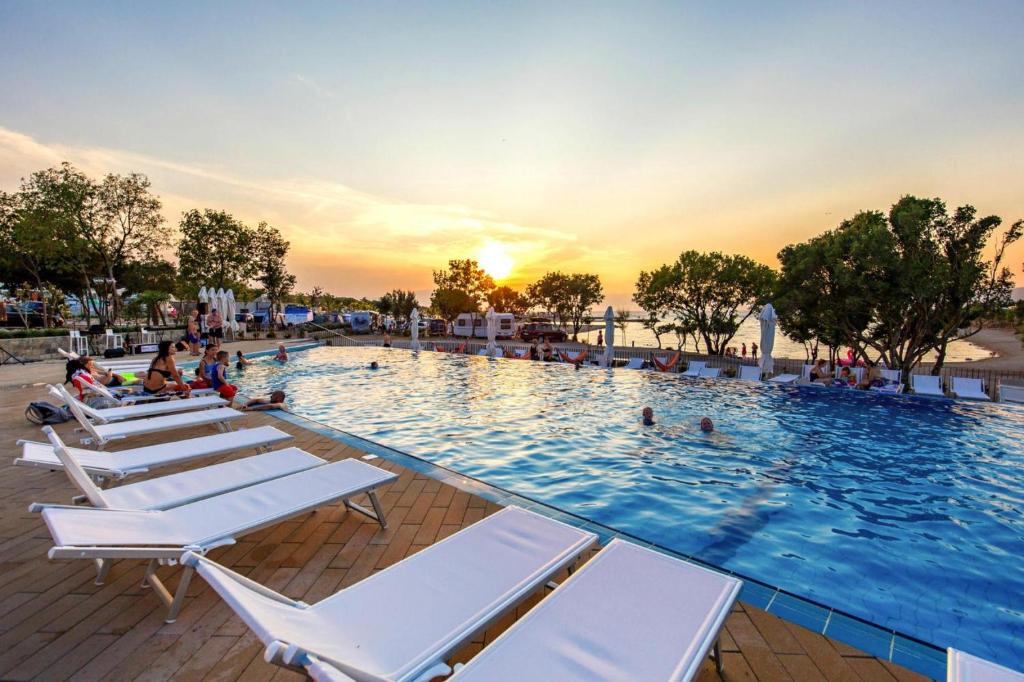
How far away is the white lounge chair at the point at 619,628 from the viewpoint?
1.71m

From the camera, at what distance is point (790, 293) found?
19766 mm

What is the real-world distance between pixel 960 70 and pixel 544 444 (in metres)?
13.7

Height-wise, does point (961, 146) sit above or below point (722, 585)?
above

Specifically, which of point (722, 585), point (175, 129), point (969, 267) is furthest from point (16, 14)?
point (969, 267)

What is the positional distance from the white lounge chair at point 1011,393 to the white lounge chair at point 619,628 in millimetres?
14262

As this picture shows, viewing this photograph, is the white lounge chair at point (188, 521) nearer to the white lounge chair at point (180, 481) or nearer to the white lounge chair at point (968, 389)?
the white lounge chair at point (180, 481)

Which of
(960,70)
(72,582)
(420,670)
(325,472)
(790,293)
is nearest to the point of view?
(420,670)

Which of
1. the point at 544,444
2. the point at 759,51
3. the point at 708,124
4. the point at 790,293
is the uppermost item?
the point at 759,51

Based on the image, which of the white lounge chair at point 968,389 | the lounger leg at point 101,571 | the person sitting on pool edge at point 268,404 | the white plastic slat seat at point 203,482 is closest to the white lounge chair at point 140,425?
the person sitting on pool edge at point 268,404

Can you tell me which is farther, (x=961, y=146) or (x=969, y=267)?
(x=969, y=267)

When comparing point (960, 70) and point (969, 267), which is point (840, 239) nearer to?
point (969, 267)

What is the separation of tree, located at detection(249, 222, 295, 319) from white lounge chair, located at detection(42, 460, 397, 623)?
35.3 metres

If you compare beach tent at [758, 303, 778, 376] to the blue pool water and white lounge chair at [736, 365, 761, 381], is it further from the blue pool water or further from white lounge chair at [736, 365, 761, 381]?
the blue pool water

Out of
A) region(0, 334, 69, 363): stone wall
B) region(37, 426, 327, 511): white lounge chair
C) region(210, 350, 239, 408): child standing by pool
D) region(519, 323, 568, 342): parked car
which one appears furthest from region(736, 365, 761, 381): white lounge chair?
region(0, 334, 69, 363): stone wall
